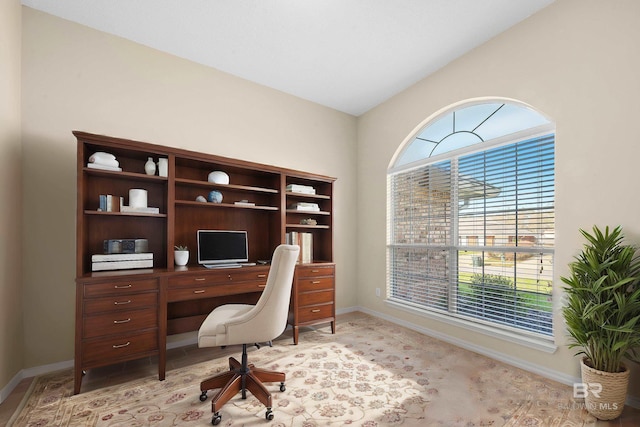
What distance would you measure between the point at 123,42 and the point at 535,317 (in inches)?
181

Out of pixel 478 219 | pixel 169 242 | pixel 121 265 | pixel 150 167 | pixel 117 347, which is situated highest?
pixel 150 167

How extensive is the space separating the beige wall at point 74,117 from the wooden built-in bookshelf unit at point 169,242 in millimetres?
273

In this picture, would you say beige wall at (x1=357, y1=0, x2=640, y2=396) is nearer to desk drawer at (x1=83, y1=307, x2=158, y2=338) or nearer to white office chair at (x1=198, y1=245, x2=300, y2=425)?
white office chair at (x1=198, y1=245, x2=300, y2=425)

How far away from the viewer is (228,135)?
130 inches

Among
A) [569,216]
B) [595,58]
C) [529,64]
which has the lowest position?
[569,216]

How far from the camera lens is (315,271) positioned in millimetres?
3236

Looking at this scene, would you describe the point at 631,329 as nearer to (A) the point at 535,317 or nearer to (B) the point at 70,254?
(A) the point at 535,317

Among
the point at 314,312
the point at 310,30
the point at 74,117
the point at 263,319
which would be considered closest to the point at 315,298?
the point at 314,312

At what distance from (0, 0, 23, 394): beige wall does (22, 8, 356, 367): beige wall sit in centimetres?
8

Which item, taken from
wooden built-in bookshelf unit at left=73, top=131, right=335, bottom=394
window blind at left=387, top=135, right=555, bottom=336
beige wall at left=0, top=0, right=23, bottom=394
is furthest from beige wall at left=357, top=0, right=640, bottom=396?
beige wall at left=0, top=0, right=23, bottom=394

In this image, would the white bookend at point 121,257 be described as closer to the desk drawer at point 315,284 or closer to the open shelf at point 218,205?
the open shelf at point 218,205

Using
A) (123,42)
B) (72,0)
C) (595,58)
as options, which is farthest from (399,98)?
(72,0)

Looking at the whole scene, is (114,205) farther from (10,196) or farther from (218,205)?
(218,205)

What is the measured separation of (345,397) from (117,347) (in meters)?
1.75
